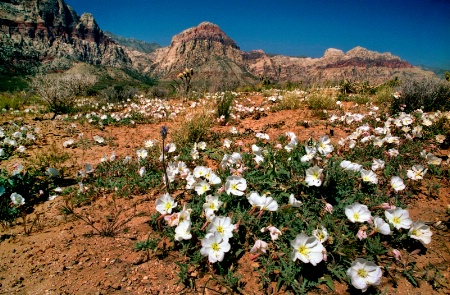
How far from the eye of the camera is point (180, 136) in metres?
4.83

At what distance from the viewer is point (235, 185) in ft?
7.93

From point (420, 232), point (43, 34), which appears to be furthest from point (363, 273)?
point (43, 34)

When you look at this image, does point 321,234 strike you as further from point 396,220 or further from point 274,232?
point 396,220

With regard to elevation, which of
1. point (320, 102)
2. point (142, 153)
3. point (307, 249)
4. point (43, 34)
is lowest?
point (307, 249)

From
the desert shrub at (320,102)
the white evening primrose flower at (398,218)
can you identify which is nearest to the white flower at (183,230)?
the white evening primrose flower at (398,218)

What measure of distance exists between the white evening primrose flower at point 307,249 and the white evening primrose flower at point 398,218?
2.70 ft

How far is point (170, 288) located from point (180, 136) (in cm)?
330

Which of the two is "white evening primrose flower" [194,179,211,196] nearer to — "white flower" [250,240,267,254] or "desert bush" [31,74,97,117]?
"white flower" [250,240,267,254]

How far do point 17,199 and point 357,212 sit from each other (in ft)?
12.1

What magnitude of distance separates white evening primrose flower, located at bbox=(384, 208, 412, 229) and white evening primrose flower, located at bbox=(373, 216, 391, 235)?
14 cm

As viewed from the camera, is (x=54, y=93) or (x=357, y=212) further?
(x=54, y=93)

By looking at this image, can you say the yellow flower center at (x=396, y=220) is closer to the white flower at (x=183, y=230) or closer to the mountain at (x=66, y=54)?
the white flower at (x=183, y=230)

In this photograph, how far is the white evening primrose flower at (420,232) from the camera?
209cm

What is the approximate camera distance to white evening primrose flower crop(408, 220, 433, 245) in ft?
6.85
